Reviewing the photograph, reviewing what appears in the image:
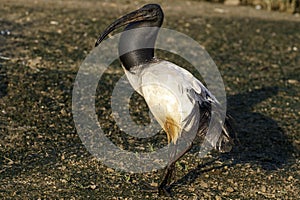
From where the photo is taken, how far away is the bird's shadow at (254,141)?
21.2ft

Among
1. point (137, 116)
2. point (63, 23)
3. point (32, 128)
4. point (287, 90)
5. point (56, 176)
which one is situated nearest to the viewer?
point (56, 176)

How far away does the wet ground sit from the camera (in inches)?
231

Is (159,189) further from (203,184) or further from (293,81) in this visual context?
(293,81)

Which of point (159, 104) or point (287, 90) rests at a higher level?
point (159, 104)

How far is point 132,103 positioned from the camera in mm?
7734

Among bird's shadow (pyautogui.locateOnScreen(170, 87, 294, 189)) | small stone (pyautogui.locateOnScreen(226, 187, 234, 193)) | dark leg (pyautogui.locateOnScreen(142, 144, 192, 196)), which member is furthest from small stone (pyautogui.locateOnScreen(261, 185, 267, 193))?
dark leg (pyautogui.locateOnScreen(142, 144, 192, 196))

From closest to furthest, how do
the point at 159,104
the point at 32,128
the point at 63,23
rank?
the point at 159,104 → the point at 32,128 → the point at 63,23

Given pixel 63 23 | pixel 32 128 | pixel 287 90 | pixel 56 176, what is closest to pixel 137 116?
pixel 32 128

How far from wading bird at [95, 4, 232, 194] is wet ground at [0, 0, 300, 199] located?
584mm

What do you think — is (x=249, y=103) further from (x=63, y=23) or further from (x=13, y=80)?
(x=63, y=23)

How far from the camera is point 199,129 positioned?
5.65 metres

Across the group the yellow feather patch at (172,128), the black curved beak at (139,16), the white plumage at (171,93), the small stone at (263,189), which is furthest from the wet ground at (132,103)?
the black curved beak at (139,16)

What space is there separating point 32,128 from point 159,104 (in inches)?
74.8

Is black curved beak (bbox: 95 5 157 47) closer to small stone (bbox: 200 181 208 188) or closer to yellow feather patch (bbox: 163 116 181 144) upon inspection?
yellow feather patch (bbox: 163 116 181 144)
